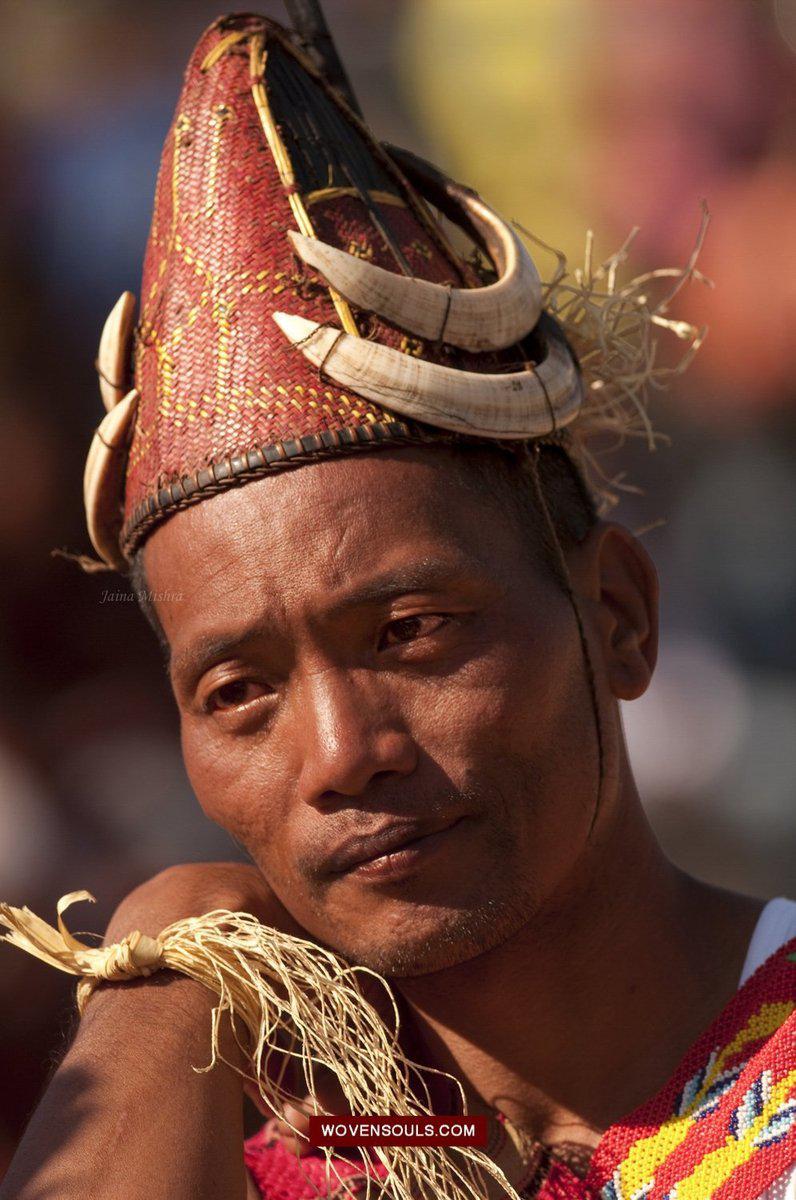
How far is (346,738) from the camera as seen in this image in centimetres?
210

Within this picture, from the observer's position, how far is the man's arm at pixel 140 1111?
189cm

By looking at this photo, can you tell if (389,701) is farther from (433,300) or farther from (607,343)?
(607,343)

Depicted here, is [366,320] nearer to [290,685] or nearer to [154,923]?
[290,685]

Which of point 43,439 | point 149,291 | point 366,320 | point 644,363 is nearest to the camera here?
point 366,320

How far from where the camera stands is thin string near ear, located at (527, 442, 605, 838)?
2.39 m

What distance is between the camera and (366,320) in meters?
2.33

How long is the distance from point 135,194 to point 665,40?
2.80 m

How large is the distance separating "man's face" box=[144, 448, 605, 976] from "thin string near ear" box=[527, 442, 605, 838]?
1.8 inches

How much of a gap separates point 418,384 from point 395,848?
0.80 meters

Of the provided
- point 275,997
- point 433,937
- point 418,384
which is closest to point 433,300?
point 418,384

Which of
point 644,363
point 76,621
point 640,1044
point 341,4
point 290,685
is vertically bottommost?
point 76,621

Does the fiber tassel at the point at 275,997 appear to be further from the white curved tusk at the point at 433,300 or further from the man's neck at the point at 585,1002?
the white curved tusk at the point at 433,300

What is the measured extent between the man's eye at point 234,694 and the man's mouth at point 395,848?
33 cm

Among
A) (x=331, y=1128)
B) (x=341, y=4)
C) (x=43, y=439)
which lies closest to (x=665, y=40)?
(x=341, y=4)
